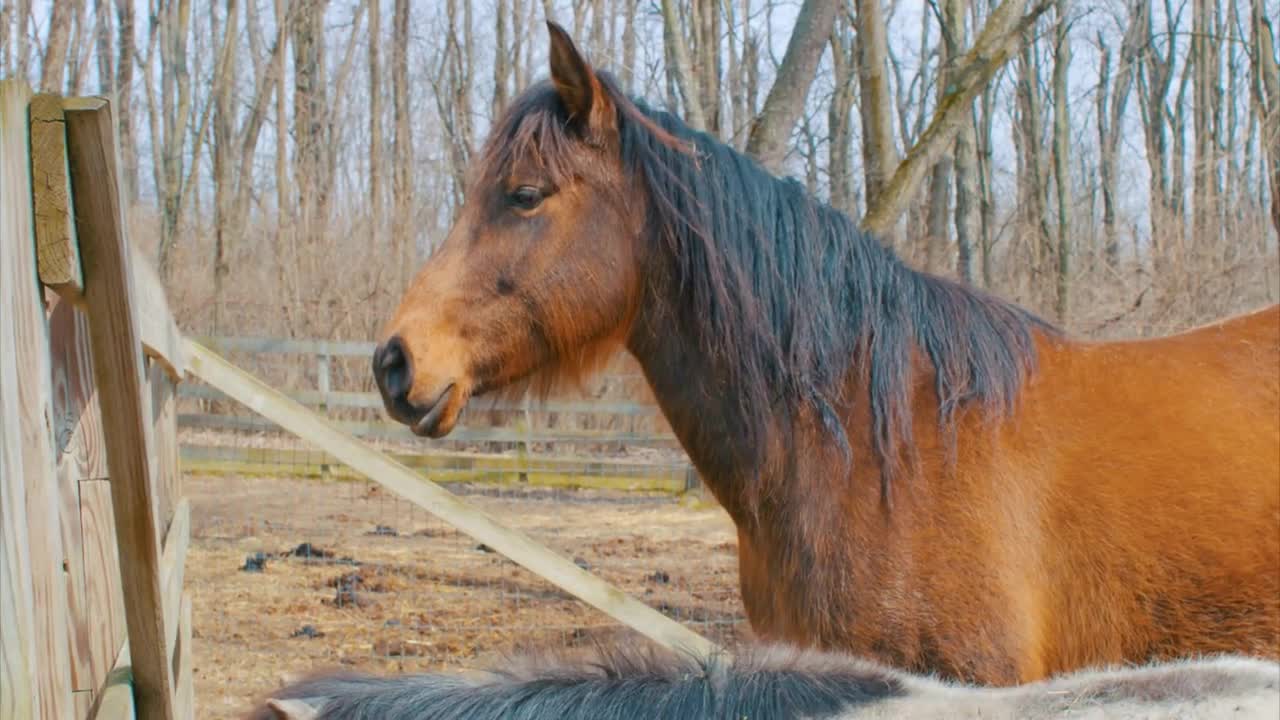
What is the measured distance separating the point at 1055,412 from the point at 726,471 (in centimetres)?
94

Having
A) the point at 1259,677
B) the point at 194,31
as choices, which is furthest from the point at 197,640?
the point at 194,31

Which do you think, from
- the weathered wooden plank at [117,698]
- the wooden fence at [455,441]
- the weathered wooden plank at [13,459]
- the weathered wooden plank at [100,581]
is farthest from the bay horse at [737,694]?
the wooden fence at [455,441]

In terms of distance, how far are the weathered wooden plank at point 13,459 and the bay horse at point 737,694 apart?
404 mm

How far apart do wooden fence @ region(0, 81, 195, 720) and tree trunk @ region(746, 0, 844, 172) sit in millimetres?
4142

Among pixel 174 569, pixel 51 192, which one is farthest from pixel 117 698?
pixel 174 569

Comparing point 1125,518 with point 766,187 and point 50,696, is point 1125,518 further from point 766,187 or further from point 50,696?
point 50,696

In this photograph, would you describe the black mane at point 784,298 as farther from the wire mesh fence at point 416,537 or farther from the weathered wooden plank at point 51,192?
the weathered wooden plank at point 51,192

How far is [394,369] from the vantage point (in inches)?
106

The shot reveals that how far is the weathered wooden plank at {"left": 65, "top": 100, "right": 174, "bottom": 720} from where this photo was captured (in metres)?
1.33

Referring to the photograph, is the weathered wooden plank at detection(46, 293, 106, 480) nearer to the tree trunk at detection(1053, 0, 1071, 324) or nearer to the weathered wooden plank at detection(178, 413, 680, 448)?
the weathered wooden plank at detection(178, 413, 680, 448)

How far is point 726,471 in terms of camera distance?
2.87 m

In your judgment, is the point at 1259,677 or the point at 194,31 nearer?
the point at 1259,677

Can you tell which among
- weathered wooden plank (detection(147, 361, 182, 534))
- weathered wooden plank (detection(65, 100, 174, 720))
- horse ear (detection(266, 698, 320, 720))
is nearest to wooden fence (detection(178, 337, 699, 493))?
weathered wooden plank (detection(147, 361, 182, 534))

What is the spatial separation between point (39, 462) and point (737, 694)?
41.1 inches
